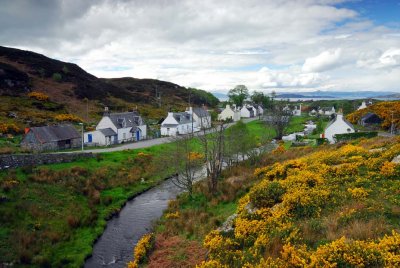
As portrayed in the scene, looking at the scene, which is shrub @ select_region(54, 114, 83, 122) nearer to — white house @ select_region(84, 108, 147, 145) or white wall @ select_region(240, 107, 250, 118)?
white house @ select_region(84, 108, 147, 145)

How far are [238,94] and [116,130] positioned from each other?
118 metres

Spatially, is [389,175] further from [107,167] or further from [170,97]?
[170,97]

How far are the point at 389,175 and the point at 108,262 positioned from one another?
Result: 64.7 feet

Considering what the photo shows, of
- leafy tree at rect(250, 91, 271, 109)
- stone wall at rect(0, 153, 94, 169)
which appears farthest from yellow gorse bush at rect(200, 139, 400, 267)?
leafy tree at rect(250, 91, 271, 109)

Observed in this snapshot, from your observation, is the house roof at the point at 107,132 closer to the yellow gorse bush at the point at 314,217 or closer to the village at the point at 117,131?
the village at the point at 117,131

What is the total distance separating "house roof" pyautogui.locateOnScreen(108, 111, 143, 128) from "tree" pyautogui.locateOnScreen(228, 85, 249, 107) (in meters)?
98.8

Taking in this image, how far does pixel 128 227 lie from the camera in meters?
30.3

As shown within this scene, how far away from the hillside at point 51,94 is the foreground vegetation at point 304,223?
58.0m

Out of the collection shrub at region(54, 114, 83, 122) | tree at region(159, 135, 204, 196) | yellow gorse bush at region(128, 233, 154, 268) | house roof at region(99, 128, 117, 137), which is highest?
shrub at region(54, 114, 83, 122)

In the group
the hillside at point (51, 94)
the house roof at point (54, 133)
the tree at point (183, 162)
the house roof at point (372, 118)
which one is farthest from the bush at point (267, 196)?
the house roof at point (372, 118)

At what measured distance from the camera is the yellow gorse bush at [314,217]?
12.3 m

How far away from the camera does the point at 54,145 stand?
55.1 metres

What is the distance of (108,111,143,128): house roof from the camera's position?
68819 millimetres

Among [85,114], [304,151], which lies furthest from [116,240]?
[85,114]
